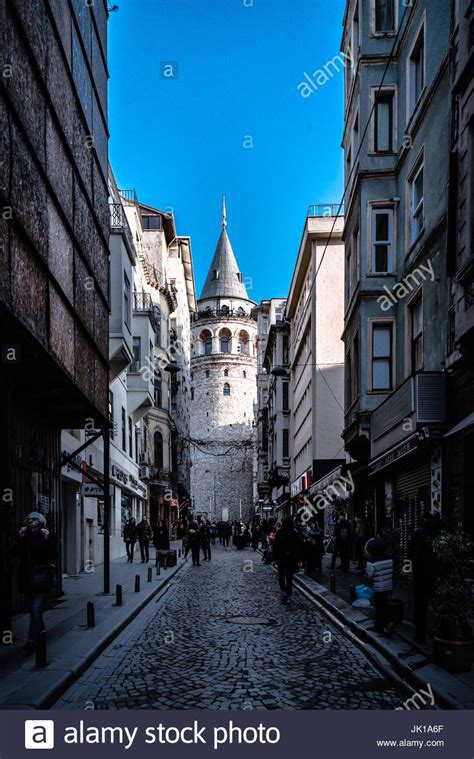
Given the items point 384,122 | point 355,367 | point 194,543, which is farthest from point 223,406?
point 384,122

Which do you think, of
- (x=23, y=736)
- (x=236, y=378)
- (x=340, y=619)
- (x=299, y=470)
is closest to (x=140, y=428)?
(x=299, y=470)

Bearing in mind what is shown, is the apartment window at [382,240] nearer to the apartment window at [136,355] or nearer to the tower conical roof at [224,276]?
the apartment window at [136,355]

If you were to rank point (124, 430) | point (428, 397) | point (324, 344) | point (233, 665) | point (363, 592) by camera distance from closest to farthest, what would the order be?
point (233, 665), point (363, 592), point (428, 397), point (124, 430), point (324, 344)

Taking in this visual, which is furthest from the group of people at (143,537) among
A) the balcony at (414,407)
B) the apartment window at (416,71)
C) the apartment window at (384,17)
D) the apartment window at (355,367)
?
the apartment window at (384,17)

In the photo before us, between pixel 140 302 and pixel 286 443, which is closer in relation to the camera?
pixel 140 302

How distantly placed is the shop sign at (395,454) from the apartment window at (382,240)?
18.0 ft

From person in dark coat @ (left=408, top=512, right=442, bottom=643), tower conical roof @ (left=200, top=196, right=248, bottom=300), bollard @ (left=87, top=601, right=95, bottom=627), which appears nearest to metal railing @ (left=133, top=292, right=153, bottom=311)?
bollard @ (left=87, top=601, right=95, bottom=627)

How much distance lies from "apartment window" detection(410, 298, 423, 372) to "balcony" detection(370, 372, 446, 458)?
3.69ft

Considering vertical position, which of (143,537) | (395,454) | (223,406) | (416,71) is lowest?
(143,537)

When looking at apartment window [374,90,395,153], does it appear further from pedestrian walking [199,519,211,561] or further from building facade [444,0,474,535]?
pedestrian walking [199,519,211,561]

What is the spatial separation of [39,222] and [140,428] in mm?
30504

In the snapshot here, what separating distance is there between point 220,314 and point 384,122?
3022 inches

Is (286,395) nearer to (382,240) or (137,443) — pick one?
(137,443)

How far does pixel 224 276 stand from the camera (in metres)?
102
